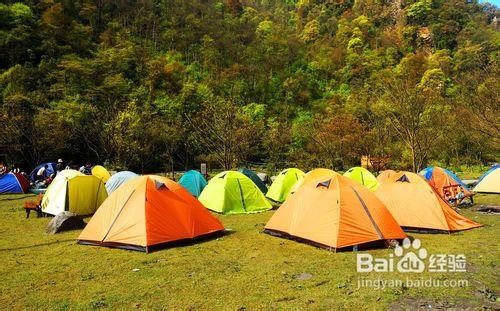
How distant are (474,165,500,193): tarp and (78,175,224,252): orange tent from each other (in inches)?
577

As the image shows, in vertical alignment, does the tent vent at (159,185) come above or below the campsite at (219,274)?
above

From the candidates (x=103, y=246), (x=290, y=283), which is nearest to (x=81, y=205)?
(x=103, y=246)

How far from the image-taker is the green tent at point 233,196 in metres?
12.6

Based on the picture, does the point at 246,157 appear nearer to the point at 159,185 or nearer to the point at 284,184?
the point at 284,184

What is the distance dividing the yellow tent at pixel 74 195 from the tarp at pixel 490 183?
16906mm

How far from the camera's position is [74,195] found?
12.3m

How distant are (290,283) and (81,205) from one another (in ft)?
29.9

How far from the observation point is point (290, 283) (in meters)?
5.95

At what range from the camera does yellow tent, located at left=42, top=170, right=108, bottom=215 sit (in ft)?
39.6

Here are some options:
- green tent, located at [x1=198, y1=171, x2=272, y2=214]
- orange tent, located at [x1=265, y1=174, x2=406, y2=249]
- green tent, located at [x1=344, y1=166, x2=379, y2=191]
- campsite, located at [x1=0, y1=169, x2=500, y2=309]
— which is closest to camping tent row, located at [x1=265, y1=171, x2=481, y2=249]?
orange tent, located at [x1=265, y1=174, x2=406, y2=249]

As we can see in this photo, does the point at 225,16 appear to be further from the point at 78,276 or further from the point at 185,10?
the point at 78,276

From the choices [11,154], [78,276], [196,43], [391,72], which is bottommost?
[78,276]

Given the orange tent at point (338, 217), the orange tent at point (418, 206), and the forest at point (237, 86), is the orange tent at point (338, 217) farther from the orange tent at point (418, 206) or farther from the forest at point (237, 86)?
the forest at point (237, 86)

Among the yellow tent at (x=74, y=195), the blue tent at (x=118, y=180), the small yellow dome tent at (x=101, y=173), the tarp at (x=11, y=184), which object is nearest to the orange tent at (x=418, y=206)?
the yellow tent at (x=74, y=195)
